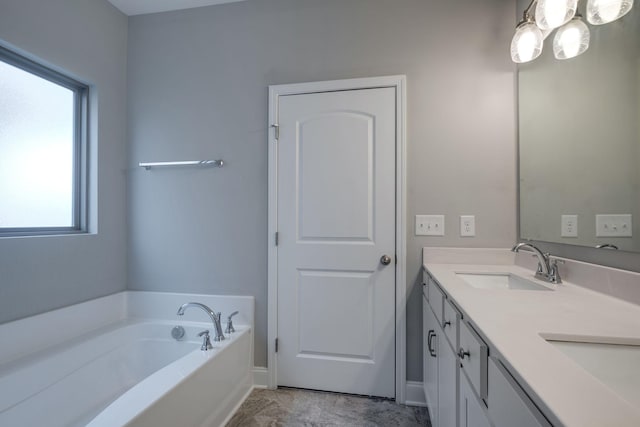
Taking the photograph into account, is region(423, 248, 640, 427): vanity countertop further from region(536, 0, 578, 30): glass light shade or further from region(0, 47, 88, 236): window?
region(0, 47, 88, 236): window

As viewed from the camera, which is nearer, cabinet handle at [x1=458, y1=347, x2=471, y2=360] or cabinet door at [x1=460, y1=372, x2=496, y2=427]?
cabinet door at [x1=460, y1=372, x2=496, y2=427]

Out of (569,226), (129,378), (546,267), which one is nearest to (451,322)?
(546,267)

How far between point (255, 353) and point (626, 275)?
1.93 metres

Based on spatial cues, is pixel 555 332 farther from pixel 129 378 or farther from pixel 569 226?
pixel 129 378

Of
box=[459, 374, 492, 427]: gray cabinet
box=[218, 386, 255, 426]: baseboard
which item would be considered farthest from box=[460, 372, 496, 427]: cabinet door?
box=[218, 386, 255, 426]: baseboard

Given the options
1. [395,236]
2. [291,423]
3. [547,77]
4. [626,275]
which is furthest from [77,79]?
[626,275]

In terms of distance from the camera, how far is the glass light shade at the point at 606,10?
98 centimetres

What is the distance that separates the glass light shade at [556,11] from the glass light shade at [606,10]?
85mm

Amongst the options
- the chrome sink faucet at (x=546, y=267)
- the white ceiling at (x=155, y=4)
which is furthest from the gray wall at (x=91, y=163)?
the chrome sink faucet at (x=546, y=267)

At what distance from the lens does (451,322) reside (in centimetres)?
104

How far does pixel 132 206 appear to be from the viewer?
207 centimetres

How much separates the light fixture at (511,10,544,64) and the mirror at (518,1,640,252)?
0.10 meters

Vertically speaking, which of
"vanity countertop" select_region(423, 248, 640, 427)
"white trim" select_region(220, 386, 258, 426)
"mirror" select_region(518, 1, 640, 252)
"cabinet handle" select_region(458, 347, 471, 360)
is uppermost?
"mirror" select_region(518, 1, 640, 252)

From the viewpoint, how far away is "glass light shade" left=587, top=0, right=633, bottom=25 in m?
0.98
